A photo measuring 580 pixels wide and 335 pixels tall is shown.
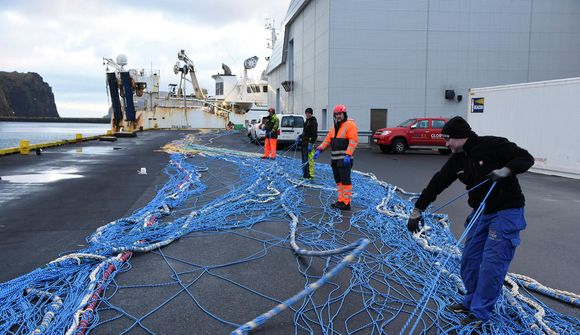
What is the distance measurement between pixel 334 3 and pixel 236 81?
32882 mm

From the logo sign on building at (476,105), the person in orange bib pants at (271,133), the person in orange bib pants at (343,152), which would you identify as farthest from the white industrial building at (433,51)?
the person in orange bib pants at (343,152)

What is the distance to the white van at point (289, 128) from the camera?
69.2 feet

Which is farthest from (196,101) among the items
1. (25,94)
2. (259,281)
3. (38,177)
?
(25,94)

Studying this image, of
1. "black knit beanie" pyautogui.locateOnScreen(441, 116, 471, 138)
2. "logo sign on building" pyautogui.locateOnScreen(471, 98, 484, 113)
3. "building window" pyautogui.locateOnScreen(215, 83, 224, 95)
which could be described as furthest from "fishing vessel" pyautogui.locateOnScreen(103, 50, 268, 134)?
"black knit beanie" pyautogui.locateOnScreen(441, 116, 471, 138)

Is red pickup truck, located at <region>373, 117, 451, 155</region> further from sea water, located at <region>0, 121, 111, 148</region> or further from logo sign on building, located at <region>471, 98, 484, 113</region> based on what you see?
sea water, located at <region>0, 121, 111, 148</region>

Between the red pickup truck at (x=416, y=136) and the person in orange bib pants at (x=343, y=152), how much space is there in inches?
509

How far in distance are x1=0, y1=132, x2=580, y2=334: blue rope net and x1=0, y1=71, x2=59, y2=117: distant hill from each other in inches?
5303

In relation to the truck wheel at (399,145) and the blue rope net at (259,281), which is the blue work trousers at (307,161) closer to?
the blue rope net at (259,281)

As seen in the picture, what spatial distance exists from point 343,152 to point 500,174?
4397mm

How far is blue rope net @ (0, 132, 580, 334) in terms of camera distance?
3439mm

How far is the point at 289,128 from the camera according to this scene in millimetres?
21156

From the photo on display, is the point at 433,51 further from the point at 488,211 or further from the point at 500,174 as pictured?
the point at 500,174

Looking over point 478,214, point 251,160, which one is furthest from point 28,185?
point 478,214

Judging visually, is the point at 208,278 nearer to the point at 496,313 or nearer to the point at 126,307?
the point at 126,307
